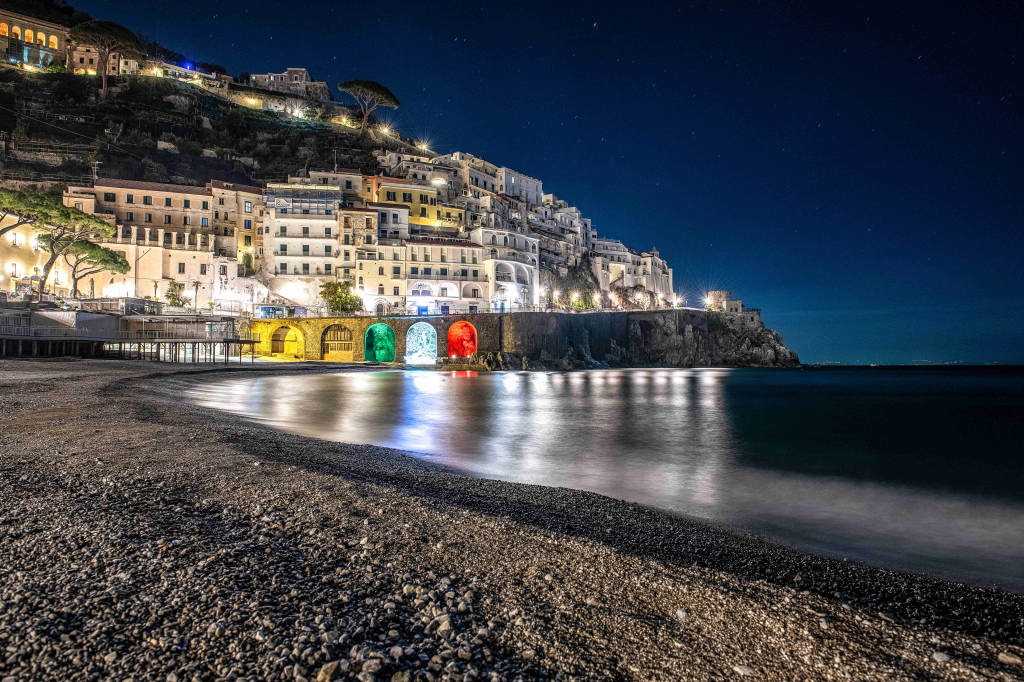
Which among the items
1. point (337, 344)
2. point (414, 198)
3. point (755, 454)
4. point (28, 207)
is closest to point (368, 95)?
point (414, 198)

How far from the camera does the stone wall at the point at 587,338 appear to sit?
51.3 metres

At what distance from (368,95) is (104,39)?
44344 mm

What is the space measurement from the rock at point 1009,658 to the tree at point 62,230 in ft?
156

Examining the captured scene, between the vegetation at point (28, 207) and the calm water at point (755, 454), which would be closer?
the calm water at point (755, 454)

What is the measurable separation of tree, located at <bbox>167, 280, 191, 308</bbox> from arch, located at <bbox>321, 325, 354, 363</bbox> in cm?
1411

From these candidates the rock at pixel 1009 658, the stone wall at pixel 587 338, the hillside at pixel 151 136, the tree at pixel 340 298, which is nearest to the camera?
the rock at pixel 1009 658

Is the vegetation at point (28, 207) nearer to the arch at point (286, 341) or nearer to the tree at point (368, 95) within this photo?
the arch at point (286, 341)

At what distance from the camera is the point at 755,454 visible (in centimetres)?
1334

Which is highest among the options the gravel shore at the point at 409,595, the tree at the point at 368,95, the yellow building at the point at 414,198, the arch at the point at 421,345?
the tree at the point at 368,95

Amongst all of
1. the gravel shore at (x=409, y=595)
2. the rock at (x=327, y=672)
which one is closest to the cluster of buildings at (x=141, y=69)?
the gravel shore at (x=409, y=595)

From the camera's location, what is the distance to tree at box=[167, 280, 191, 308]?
1996 inches

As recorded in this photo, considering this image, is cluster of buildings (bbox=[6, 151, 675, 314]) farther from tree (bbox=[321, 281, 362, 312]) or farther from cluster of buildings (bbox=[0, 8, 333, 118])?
cluster of buildings (bbox=[0, 8, 333, 118])

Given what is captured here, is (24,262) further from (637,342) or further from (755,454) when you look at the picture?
(637,342)

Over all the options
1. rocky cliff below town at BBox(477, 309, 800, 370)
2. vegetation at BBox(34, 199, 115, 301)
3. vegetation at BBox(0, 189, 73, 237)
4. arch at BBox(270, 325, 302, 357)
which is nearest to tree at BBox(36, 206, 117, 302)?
vegetation at BBox(34, 199, 115, 301)
